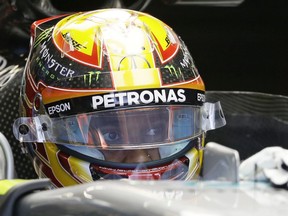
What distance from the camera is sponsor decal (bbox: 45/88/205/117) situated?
4.60ft

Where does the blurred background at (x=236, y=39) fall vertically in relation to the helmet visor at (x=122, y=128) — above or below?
below

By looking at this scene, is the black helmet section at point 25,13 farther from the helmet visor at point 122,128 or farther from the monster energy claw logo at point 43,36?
the helmet visor at point 122,128

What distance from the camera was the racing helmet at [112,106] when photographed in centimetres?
141

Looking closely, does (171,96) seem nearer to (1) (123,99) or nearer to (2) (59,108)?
(1) (123,99)

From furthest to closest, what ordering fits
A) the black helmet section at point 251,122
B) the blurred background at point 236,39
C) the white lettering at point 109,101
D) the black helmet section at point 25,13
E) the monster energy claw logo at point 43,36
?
the blurred background at point 236,39 < the black helmet section at point 25,13 < the black helmet section at point 251,122 < the monster energy claw logo at point 43,36 < the white lettering at point 109,101

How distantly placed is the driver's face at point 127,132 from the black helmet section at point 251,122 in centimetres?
35

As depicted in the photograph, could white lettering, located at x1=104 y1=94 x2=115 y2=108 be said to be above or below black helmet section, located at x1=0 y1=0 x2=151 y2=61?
below

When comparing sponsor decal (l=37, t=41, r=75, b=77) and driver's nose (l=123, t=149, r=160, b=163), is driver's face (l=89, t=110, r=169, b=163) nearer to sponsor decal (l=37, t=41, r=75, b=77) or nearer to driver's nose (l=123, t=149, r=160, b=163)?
driver's nose (l=123, t=149, r=160, b=163)

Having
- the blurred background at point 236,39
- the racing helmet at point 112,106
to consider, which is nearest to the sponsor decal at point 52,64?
the racing helmet at point 112,106

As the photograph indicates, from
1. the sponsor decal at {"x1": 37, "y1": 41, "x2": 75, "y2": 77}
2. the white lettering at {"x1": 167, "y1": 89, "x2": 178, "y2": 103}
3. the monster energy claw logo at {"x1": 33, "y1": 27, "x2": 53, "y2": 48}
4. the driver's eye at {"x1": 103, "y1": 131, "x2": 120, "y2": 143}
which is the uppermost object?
the monster energy claw logo at {"x1": 33, "y1": 27, "x2": 53, "y2": 48}

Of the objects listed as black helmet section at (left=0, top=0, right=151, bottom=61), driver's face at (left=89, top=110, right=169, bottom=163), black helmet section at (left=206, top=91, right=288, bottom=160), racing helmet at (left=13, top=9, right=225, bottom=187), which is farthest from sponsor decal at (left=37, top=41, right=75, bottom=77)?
black helmet section at (left=206, top=91, right=288, bottom=160)

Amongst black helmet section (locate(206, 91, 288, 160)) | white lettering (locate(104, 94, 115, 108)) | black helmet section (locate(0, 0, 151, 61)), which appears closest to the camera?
white lettering (locate(104, 94, 115, 108))

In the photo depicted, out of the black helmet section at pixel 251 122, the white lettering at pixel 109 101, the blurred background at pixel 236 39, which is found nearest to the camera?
the white lettering at pixel 109 101

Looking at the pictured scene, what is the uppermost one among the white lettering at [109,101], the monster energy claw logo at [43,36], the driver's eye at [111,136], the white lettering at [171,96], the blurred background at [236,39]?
the monster energy claw logo at [43,36]
